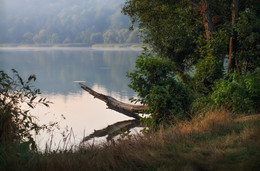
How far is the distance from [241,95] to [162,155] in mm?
5093

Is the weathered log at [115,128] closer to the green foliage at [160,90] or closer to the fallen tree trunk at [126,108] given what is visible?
the fallen tree trunk at [126,108]

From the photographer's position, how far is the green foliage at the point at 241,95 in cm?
873

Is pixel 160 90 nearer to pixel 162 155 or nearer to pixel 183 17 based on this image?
pixel 162 155

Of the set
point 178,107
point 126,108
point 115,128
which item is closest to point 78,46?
point 115,128

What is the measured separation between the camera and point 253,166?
390 cm

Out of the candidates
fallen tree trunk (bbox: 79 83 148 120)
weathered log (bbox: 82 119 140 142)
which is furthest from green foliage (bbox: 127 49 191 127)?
weathered log (bbox: 82 119 140 142)

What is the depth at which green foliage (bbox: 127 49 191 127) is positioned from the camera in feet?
28.2

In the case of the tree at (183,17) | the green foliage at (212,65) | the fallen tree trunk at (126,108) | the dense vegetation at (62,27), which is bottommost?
the fallen tree trunk at (126,108)

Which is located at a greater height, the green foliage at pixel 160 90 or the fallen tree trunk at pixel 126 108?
the green foliage at pixel 160 90

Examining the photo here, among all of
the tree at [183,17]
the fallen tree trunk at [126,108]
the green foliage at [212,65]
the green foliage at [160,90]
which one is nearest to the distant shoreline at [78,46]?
the tree at [183,17]

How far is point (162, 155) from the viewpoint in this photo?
4598 mm

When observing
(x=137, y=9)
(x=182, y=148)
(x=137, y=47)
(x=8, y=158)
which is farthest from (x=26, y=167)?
(x=137, y=47)

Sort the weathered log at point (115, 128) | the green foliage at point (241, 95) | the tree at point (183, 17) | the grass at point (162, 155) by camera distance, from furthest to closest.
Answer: the weathered log at point (115, 128) < the tree at point (183, 17) < the green foliage at point (241, 95) < the grass at point (162, 155)

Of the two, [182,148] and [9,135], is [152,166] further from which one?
[9,135]
